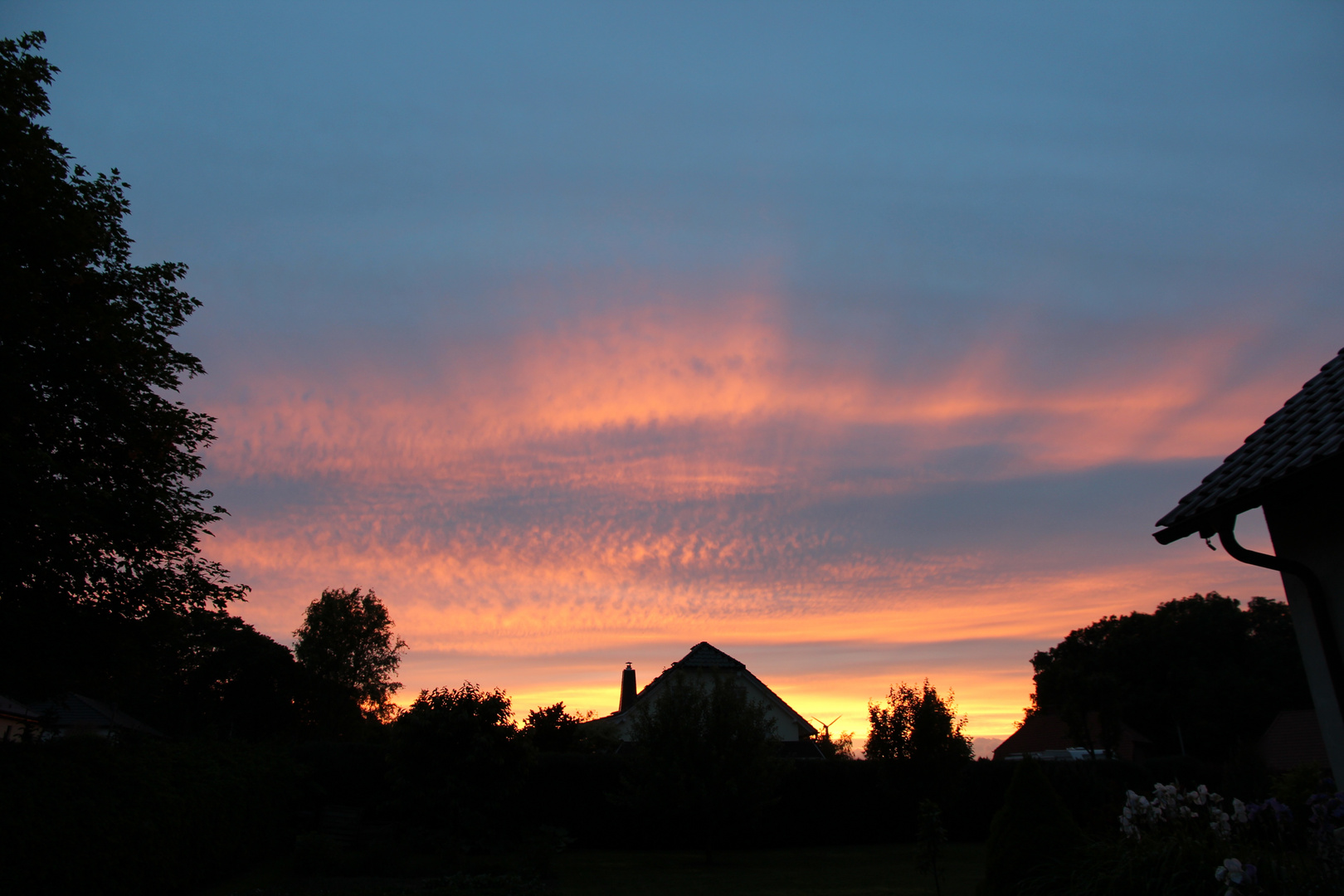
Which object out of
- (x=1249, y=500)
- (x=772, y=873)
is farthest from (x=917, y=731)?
(x=1249, y=500)

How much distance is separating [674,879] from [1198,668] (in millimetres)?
61009

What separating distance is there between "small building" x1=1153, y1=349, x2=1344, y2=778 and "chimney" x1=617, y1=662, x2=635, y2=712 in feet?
149

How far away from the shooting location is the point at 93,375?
15.8 m

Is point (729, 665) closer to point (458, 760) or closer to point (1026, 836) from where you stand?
point (458, 760)

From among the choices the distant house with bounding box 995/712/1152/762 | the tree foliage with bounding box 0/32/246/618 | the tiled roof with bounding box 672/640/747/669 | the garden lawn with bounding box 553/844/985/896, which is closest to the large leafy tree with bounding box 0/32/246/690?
the tree foliage with bounding box 0/32/246/618

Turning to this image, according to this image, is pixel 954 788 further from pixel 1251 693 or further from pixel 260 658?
pixel 260 658

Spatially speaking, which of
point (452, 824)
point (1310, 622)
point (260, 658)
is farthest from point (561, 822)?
point (260, 658)

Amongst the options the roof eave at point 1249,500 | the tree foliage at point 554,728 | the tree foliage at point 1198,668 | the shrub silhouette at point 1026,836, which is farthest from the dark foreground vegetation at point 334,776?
the tree foliage at point 1198,668

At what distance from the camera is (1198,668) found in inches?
2411

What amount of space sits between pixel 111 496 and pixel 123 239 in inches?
251

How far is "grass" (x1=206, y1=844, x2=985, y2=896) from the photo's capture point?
49.8ft

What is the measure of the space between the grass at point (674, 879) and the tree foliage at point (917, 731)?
295 cm

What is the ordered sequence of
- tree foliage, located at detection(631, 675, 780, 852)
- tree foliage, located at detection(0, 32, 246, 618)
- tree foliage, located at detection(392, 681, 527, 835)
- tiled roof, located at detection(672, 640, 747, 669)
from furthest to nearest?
tiled roof, located at detection(672, 640, 747, 669)
tree foliage, located at detection(631, 675, 780, 852)
tree foliage, located at detection(392, 681, 527, 835)
tree foliage, located at detection(0, 32, 246, 618)

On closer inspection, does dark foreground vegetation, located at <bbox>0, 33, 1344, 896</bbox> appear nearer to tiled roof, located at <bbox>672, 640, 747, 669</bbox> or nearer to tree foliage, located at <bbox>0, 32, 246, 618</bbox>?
tree foliage, located at <bbox>0, 32, 246, 618</bbox>
